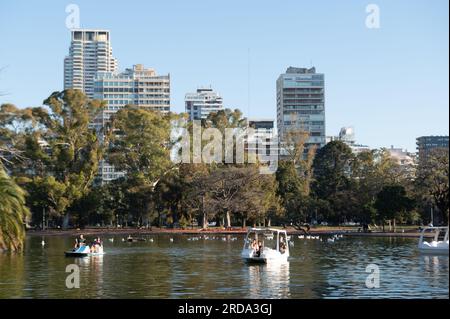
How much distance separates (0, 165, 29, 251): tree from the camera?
98.8 ft

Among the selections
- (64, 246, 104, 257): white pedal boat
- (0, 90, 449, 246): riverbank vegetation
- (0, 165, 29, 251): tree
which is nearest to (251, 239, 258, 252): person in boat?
(64, 246, 104, 257): white pedal boat

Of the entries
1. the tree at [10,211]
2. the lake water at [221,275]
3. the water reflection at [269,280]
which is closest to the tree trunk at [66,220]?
the lake water at [221,275]

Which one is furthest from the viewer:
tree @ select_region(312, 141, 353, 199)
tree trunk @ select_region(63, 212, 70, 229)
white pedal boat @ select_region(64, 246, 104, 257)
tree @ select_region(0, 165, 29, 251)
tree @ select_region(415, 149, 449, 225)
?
tree @ select_region(312, 141, 353, 199)

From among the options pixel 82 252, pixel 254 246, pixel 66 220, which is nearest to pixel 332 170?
pixel 66 220

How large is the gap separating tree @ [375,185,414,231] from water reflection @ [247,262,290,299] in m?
42.1

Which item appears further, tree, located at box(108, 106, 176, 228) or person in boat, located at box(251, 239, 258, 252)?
tree, located at box(108, 106, 176, 228)

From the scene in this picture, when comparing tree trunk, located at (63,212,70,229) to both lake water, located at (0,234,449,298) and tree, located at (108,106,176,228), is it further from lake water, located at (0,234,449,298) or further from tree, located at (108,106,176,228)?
lake water, located at (0,234,449,298)

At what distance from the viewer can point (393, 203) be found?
83312mm

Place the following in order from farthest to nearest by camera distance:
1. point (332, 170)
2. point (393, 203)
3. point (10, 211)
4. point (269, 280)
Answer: point (332, 170) < point (393, 203) < point (269, 280) < point (10, 211)

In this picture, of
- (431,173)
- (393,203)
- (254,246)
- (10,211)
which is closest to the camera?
(10,211)

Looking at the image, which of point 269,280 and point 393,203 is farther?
point 393,203

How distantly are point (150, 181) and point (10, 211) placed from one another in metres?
66.6

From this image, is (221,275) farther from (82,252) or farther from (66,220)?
(66,220)
